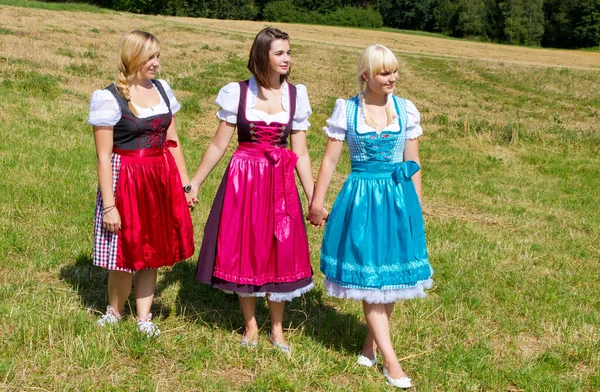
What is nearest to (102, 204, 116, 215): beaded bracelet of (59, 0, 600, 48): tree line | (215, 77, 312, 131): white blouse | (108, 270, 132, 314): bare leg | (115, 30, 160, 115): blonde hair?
(108, 270, 132, 314): bare leg

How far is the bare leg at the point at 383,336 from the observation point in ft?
13.2

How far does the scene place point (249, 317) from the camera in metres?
4.42

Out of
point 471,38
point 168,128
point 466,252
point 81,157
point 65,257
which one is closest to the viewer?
point 168,128

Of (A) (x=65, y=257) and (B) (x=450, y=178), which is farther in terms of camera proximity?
(B) (x=450, y=178)

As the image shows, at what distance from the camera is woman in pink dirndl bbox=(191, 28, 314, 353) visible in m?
4.22

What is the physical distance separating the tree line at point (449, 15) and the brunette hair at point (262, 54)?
60.5 m

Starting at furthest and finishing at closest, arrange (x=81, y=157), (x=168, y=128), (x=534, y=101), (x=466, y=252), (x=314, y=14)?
(x=314, y=14) → (x=534, y=101) → (x=81, y=157) → (x=466, y=252) → (x=168, y=128)

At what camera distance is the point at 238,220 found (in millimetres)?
4230

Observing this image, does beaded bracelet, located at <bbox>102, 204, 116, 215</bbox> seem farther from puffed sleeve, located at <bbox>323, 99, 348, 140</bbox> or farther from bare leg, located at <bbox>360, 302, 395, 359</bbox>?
bare leg, located at <bbox>360, 302, 395, 359</bbox>

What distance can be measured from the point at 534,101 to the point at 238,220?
1885 centimetres

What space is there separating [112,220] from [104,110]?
68cm

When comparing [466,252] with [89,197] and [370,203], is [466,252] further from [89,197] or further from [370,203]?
[89,197]

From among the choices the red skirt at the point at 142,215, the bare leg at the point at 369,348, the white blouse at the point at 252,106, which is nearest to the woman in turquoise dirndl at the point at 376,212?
the bare leg at the point at 369,348

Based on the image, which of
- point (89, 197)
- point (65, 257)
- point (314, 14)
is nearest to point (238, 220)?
point (65, 257)
